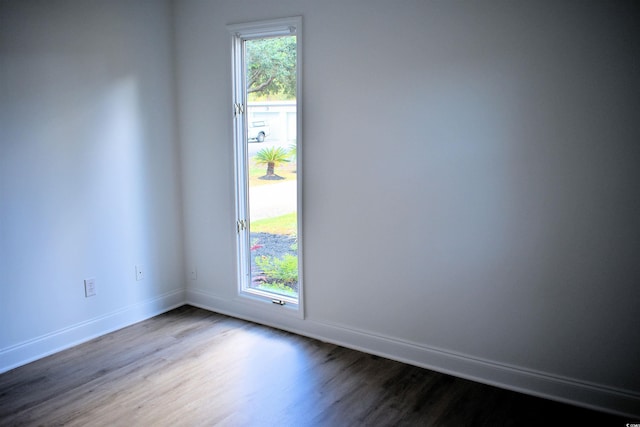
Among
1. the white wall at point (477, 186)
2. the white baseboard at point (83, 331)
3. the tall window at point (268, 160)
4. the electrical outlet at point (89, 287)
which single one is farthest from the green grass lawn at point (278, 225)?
the electrical outlet at point (89, 287)

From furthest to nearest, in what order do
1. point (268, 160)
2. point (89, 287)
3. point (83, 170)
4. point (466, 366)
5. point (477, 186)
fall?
point (268, 160)
point (89, 287)
point (83, 170)
point (466, 366)
point (477, 186)

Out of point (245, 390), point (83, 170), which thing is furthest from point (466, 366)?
point (83, 170)

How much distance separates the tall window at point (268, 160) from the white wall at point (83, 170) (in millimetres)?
659

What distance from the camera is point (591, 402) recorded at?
2.58 metres

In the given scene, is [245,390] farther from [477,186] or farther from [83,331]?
[477,186]

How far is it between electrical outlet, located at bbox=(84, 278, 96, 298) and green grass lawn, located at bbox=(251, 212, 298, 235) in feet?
3.94

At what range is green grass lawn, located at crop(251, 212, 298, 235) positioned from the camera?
356 centimetres

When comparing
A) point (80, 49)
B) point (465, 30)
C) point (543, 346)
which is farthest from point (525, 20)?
point (80, 49)

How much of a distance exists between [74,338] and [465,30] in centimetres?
320

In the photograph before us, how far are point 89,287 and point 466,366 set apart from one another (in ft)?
8.51

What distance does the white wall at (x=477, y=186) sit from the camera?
95.5 inches

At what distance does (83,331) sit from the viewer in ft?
11.2

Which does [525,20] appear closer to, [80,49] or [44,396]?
[80,49]

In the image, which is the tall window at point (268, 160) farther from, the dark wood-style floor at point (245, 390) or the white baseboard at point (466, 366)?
the dark wood-style floor at point (245, 390)
